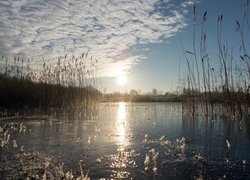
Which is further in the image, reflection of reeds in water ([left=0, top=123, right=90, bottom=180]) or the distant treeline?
the distant treeline

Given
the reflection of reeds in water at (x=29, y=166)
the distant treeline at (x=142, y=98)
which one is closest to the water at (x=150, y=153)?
the reflection of reeds in water at (x=29, y=166)

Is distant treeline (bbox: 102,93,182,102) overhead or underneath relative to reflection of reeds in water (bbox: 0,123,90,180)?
overhead

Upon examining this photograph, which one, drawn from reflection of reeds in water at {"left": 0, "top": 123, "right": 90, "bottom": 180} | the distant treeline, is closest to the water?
reflection of reeds in water at {"left": 0, "top": 123, "right": 90, "bottom": 180}

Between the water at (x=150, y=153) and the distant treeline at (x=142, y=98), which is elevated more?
the distant treeline at (x=142, y=98)

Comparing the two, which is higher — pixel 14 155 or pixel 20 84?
pixel 20 84

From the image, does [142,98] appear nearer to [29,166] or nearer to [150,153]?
[150,153]

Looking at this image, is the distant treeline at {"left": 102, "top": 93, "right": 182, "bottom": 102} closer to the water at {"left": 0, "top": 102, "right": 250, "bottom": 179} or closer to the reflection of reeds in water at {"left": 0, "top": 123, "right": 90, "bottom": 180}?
the water at {"left": 0, "top": 102, "right": 250, "bottom": 179}

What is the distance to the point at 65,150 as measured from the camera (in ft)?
21.2

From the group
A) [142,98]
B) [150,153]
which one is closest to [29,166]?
[150,153]

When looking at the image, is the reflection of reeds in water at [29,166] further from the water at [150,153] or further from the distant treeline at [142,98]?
the distant treeline at [142,98]

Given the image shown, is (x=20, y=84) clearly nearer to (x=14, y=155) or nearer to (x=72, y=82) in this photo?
(x=72, y=82)

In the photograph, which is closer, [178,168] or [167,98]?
[178,168]

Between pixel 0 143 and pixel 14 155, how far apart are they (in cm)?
133

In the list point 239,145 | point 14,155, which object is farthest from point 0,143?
point 239,145
